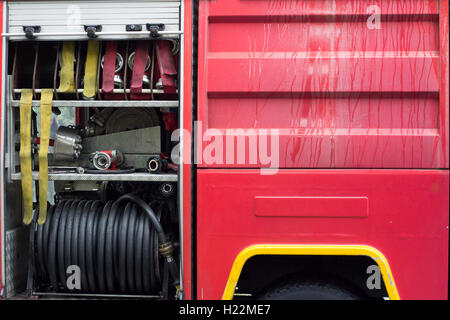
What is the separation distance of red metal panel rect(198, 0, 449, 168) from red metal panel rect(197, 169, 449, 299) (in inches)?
3.3

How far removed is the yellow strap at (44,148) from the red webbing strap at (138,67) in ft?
1.73

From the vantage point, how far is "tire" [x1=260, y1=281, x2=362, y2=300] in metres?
2.19

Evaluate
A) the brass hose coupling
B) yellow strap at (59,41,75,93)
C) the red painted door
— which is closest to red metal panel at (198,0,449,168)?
the red painted door

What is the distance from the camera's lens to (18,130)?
2.45 m

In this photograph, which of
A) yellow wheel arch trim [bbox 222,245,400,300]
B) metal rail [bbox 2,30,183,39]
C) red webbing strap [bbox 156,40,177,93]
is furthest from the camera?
red webbing strap [bbox 156,40,177,93]

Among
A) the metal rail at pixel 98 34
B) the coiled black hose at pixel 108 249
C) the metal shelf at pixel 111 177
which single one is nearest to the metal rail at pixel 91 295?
the coiled black hose at pixel 108 249

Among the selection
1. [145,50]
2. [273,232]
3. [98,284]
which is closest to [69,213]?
[98,284]

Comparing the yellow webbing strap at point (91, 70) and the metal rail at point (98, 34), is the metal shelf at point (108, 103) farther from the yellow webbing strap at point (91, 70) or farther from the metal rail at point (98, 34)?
the metal rail at point (98, 34)

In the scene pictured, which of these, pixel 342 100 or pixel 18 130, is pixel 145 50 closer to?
pixel 18 130

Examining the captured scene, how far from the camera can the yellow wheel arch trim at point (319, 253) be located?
2094mm

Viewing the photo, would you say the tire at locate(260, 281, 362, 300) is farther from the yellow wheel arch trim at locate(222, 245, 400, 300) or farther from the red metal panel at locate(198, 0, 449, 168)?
the red metal panel at locate(198, 0, 449, 168)

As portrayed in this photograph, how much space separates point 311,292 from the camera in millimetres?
2201

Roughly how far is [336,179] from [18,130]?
206 cm

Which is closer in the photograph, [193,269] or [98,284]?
[193,269]
